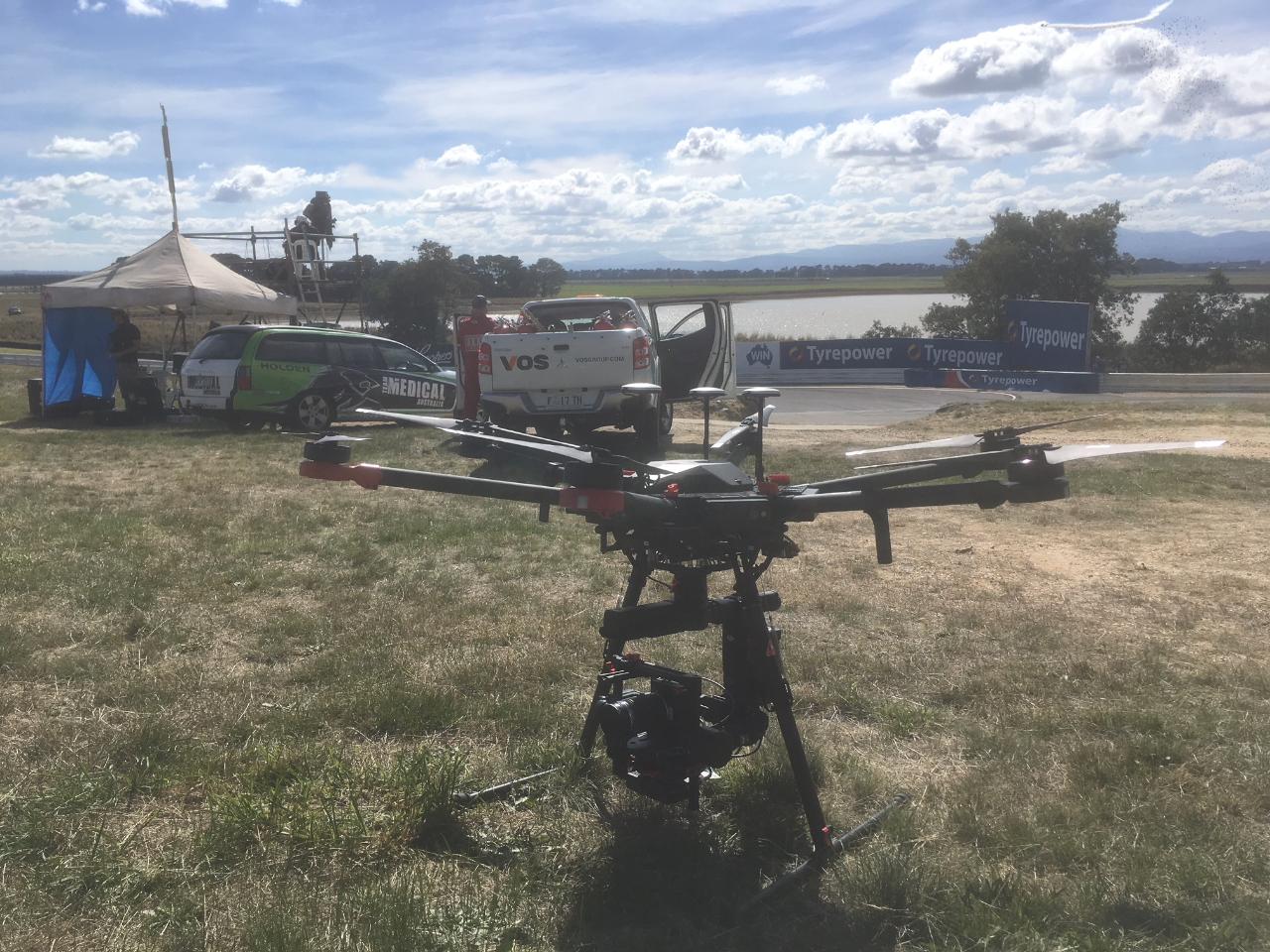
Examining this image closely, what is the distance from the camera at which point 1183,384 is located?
27406 millimetres

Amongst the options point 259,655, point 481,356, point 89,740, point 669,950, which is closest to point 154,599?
point 259,655

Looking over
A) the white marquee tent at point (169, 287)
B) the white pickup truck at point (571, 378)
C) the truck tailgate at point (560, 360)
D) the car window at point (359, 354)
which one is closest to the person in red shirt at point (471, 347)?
the white pickup truck at point (571, 378)

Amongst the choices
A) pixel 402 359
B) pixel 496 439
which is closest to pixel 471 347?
pixel 402 359

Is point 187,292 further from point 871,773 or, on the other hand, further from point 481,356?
point 871,773

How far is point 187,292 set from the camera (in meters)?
15.6

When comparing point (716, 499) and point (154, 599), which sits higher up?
point (716, 499)

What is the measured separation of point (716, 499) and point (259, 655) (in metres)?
3.13

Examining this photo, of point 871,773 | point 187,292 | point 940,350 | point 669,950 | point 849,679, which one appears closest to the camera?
point 669,950

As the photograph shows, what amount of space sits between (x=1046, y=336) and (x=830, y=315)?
20.1 metres

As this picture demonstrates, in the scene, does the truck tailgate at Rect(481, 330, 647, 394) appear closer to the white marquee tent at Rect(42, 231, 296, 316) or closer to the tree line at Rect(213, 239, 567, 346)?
the white marquee tent at Rect(42, 231, 296, 316)

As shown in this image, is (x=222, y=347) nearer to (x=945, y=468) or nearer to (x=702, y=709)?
(x=702, y=709)

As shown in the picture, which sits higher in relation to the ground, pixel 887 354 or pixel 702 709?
pixel 887 354

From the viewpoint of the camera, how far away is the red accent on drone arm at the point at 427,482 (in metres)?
2.72

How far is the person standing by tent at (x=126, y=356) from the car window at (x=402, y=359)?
12.0 ft
